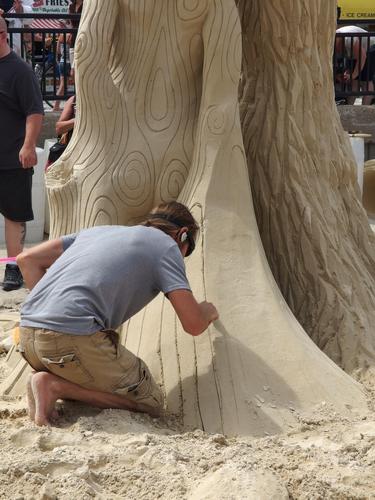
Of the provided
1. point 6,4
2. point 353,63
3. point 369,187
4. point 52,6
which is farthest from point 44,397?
point 52,6

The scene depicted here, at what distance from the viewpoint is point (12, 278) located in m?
6.20

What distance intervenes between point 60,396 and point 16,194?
9.89 ft

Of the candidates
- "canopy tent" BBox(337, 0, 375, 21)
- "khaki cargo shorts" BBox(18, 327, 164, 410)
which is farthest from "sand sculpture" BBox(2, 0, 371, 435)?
"canopy tent" BBox(337, 0, 375, 21)

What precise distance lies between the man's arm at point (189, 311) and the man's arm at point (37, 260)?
20.7 inches

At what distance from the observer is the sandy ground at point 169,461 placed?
261 centimetres

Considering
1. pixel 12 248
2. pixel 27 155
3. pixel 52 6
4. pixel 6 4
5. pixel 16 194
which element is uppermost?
pixel 6 4

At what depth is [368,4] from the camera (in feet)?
44.3

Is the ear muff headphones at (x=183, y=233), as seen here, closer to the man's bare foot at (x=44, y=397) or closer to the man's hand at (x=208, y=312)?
the man's hand at (x=208, y=312)

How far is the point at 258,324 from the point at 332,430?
1.74 feet

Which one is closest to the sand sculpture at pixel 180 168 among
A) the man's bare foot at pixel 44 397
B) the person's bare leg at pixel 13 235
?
the man's bare foot at pixel 44 397

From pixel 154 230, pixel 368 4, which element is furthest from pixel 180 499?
pixel 368 4

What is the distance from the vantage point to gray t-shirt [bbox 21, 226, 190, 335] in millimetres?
3184

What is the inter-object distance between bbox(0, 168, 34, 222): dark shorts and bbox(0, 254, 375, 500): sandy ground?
293 centimetres

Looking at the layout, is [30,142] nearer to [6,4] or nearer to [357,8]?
[6,4]
